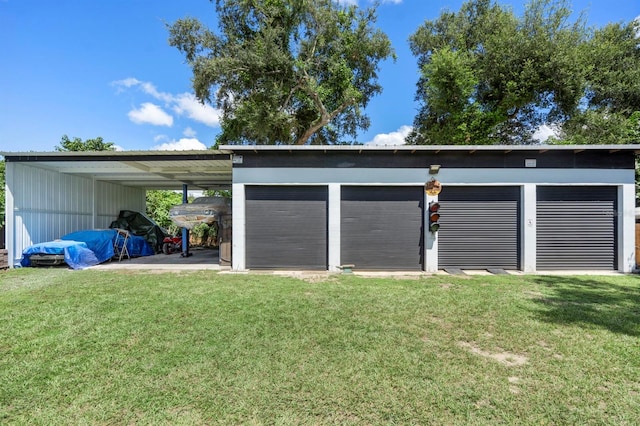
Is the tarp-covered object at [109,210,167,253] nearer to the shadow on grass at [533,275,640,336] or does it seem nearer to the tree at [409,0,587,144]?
the shadow on grass at [533,275,640,336]

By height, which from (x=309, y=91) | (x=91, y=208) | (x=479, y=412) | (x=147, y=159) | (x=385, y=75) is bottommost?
(x=479, y=412)

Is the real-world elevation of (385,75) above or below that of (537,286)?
above

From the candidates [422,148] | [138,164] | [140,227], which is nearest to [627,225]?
[422,148]

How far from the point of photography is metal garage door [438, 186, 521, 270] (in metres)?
7.75

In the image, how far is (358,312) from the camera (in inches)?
169

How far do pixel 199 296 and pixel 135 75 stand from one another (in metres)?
12.9

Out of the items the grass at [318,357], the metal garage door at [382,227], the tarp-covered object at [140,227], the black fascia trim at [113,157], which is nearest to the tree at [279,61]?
the tarp-covered object at [140,227]

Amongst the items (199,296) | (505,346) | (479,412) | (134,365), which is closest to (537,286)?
(505,346)

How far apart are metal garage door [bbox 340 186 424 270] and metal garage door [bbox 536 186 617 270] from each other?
10.4ft

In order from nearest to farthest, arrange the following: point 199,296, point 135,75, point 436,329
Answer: point 436,329
point 199,296
point 135,75

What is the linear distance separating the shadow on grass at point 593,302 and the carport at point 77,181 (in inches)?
292

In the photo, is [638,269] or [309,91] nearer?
[638,269]

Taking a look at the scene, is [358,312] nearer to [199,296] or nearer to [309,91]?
[199,296]

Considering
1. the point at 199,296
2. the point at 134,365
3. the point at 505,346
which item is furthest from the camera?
the point at 199,296
